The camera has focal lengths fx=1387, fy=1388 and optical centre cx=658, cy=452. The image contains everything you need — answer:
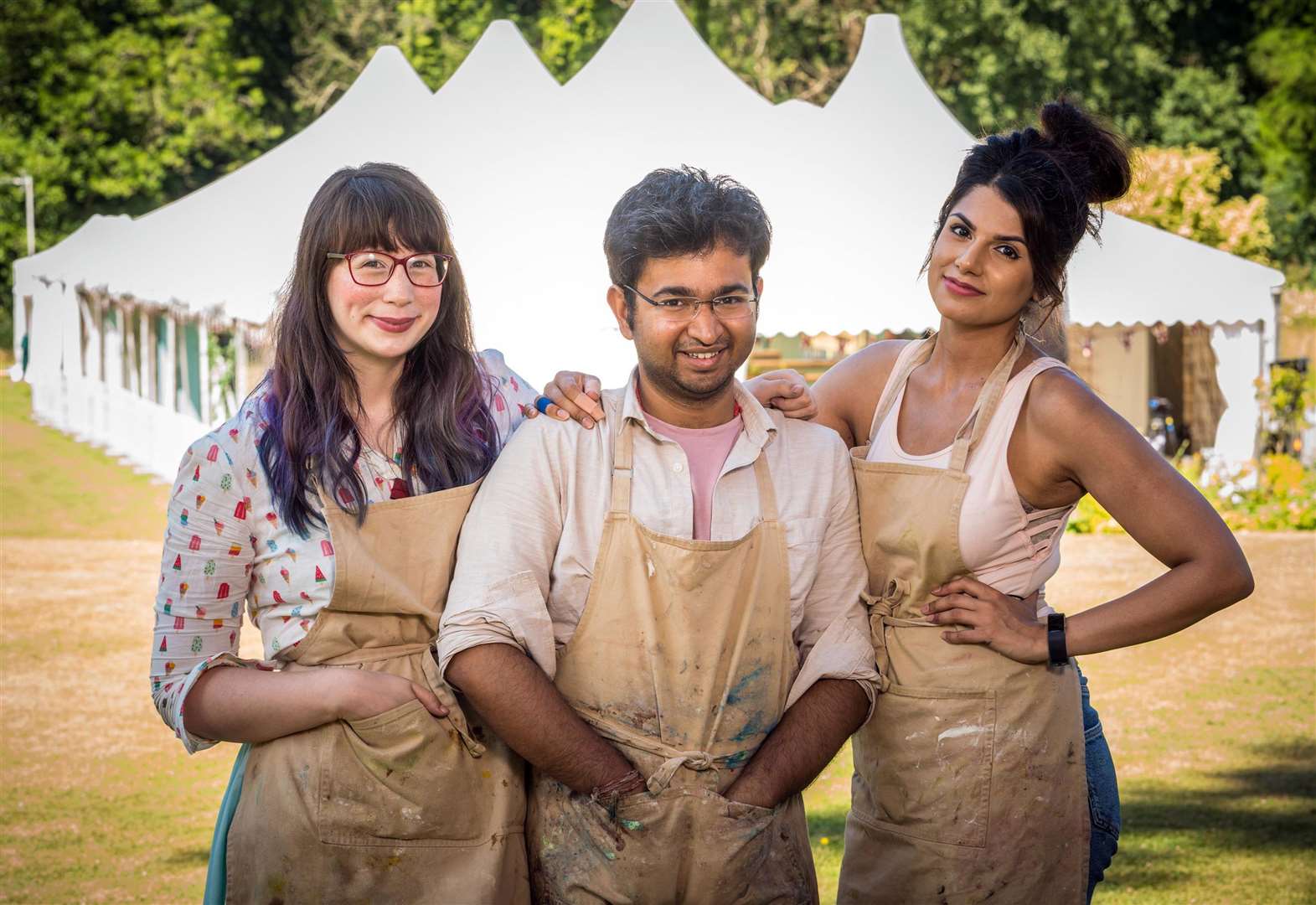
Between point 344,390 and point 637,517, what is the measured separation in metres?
0.62

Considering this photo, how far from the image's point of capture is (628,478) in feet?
8.38

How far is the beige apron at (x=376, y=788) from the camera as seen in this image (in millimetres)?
2529

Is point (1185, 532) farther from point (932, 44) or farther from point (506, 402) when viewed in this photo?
point (932, 44)

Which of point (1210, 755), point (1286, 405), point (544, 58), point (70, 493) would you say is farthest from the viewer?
point (544, 58)

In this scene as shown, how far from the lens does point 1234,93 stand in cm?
3178

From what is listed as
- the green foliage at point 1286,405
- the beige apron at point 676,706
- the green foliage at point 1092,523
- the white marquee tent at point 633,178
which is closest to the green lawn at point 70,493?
the white marquee tent at point 633,178

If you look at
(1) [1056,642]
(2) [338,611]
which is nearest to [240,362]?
(2) [338,611]

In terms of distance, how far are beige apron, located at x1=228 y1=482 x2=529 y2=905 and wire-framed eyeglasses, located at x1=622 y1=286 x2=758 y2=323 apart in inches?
21.7

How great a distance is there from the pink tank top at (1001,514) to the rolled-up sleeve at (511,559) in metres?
0.74

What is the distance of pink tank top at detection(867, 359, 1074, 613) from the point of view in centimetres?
275

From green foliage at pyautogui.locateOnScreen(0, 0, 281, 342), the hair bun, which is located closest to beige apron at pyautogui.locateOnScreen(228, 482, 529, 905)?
the hair bun

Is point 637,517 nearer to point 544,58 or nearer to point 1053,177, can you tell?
point 1053,177

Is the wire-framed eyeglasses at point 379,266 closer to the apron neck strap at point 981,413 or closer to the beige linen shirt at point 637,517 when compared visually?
the beige linen shirt at point 637,517

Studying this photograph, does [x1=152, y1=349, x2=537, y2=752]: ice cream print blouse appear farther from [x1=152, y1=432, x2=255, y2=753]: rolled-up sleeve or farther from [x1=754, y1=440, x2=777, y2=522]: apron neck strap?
[x1=754, y1=440, x2=777, y2=522]: apron neck strap
